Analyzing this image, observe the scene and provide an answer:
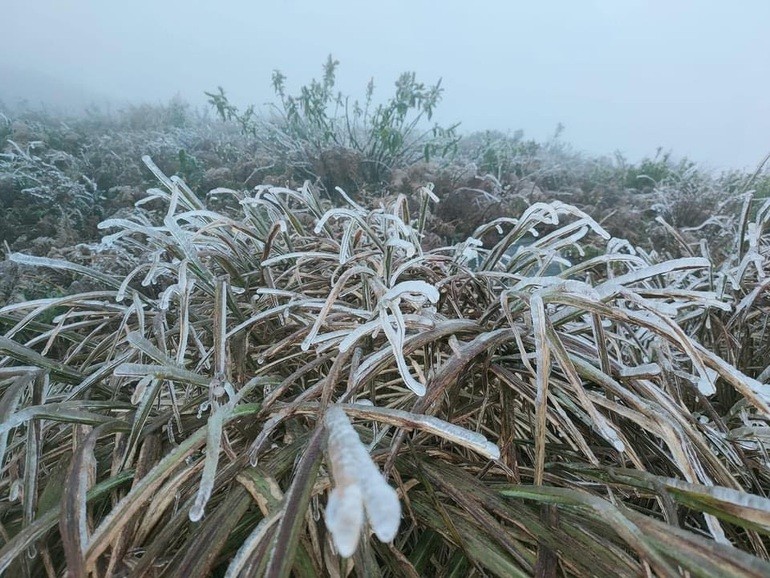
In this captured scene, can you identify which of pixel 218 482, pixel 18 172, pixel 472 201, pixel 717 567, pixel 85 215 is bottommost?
pixel 85 215

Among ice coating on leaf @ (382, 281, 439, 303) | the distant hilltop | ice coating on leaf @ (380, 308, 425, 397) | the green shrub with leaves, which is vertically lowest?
the distant hilltop

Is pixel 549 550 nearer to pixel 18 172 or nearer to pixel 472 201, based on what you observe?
pixel 472 201

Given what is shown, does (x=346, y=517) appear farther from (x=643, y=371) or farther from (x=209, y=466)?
(x=643, y=371)

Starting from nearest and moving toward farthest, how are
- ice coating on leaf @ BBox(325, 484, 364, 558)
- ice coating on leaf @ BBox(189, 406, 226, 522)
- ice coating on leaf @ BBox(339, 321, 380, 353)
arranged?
ice coating on leaf @ BBox(325, 484, 364, 558) < ice coating on leaf @ BBox(189, 406, 226, 522) < ice coating on leaf @ BBox(339, 321, 380, 353)

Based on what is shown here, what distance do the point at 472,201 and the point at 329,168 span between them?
63cm

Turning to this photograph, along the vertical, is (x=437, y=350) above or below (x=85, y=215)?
above

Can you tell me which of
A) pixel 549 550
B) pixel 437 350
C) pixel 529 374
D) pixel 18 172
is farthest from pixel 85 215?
pixel 549 550

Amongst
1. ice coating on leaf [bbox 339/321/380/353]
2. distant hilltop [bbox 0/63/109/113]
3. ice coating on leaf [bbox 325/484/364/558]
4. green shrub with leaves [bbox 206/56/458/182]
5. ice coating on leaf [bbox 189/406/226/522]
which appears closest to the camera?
ice coating on leaf [bbox 325/484/364/558]

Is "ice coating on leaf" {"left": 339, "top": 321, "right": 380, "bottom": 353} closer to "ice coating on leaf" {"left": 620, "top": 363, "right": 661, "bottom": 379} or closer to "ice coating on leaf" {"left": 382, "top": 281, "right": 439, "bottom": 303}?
"ice coating on leaf" {"left": 382, "top": 281, "right": 439, "bottom": 303}

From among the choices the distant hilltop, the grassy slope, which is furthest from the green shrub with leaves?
the distant hilltop

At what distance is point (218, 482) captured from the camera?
0.37m

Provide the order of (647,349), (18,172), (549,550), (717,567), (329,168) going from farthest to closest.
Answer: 1. (329,168)
2. (18,172)
3. (647,349)
4. (549,550)
5. (717,567)

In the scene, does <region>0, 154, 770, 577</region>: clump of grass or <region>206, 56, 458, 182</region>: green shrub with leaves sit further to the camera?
<region>206, 56, 458, 182</region>: green shrub with leaves

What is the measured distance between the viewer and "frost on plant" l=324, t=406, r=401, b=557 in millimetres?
155
